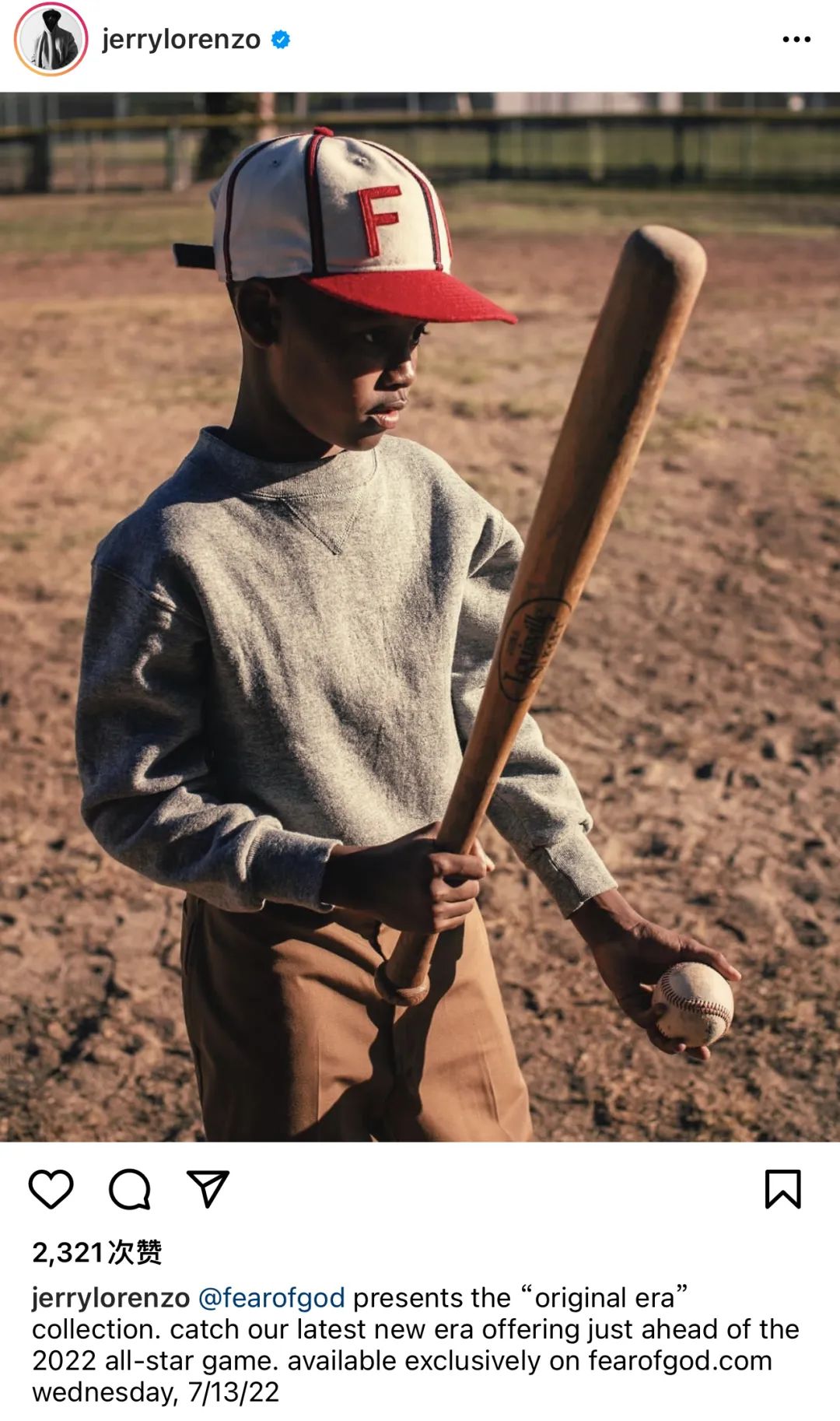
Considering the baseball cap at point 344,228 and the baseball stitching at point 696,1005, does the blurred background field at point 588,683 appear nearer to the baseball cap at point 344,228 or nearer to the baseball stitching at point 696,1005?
the baseball stitching at point 696,1005

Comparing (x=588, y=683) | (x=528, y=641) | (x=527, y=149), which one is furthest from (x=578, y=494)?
(x=527, y=149)

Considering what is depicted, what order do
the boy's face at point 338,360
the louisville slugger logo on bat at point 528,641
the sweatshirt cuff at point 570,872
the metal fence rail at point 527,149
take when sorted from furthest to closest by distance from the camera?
the metal fence rail at point 527,149 < the sweatshirt cuff at point 570,872 < the boy's face at point 338,360 < the louisville slugger logo on bat at point 528,641

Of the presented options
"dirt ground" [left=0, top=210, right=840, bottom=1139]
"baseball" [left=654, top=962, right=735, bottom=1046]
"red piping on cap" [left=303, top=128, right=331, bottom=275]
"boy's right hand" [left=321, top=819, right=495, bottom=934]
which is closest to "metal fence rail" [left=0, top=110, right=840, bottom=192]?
"dirt ground" [left=0, top=210, right=840, bottom=1139]

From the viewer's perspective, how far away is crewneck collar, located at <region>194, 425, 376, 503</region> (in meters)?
1.83

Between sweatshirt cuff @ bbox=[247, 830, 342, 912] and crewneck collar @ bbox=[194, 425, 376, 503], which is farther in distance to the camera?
crewneck collar @ bbox=[194, 425, 376, 503]

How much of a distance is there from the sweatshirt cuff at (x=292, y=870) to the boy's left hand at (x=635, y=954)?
1.43 feet

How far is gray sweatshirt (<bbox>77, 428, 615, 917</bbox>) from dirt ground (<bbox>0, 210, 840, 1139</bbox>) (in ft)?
5.20

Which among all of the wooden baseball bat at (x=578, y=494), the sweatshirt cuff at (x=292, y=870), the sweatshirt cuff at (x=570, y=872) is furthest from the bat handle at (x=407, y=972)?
the sweatshirt cuff at (x=570, y=872)

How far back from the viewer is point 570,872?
2.04 metres

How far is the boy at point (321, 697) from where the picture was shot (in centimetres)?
173

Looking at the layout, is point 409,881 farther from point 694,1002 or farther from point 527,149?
point 527,149
